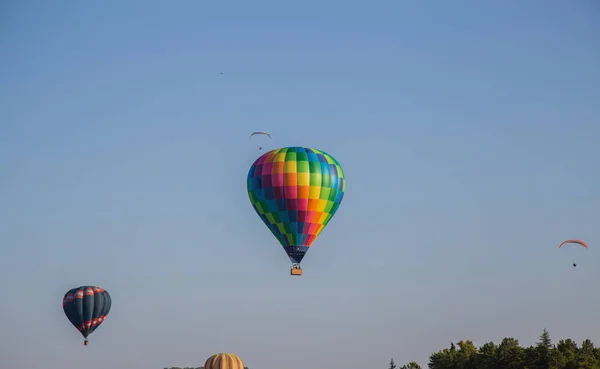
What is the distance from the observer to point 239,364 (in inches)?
7426

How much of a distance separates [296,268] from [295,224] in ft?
14.1

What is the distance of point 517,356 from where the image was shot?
151 metres

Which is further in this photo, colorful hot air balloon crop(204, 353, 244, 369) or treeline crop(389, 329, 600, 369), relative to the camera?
colorful hot air balloon crop(204, 353, 244, 369)

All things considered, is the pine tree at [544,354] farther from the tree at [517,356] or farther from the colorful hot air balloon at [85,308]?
the colorful hot air balloon at [85,308]

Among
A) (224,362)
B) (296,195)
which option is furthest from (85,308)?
(296,195)

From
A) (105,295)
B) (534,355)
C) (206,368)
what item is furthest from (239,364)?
(534,355)

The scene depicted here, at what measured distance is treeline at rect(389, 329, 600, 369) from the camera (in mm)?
145500

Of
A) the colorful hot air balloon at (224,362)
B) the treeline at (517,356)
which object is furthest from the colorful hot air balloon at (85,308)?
the treeline at (517,356)

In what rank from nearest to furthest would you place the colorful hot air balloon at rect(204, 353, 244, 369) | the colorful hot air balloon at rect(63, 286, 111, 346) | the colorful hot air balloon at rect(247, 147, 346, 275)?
the colorful hot air balloon at rect(247, 147, 346, 275) → the colorful hot air balloon at rect(63, 286, 111, 346) → the colorful hot air balloon at rect(204, 353, 244, 369)

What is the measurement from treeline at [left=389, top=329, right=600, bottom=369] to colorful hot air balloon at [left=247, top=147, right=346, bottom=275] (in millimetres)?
26906

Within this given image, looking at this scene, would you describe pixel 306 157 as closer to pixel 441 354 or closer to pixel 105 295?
pixel 441 354

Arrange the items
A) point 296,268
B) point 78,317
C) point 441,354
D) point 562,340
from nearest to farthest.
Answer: point 296,268, point 562,340, point 441,354, point 78,317

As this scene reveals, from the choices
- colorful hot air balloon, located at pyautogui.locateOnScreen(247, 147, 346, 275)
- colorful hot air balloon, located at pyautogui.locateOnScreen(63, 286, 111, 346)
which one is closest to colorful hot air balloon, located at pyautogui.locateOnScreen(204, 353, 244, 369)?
colorful hot air balloon, located at pyautogui.locateOnScreen(63, 286, 111, 346)

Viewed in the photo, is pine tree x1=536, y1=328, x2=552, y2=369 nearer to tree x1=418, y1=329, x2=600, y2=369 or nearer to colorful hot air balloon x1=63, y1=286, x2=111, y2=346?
tree x1=418, y1=329, x2=600, y2=369
